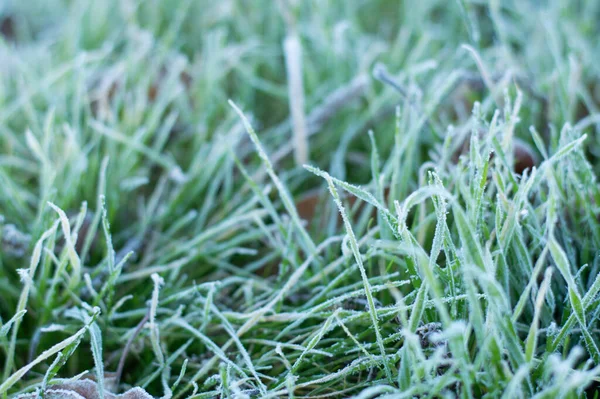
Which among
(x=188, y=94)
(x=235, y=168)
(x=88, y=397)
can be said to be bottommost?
(x=88, y=397)

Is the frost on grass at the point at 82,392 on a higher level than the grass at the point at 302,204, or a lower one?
lower

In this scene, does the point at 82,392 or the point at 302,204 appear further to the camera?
the point at 302,204

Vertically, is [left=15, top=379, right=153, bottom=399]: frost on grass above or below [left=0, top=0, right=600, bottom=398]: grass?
below

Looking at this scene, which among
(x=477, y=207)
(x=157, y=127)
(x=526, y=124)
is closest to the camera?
(x=477, y=207)

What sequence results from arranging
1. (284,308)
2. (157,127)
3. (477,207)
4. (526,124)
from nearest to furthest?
(477,207) → (284,308) → (526,124) → (157,127)

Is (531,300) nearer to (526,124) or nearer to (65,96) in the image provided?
(526,124)

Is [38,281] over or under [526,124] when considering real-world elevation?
under

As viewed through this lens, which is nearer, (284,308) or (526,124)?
(284,308)

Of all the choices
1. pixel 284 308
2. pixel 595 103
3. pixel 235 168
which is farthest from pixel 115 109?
pixel 595 103
